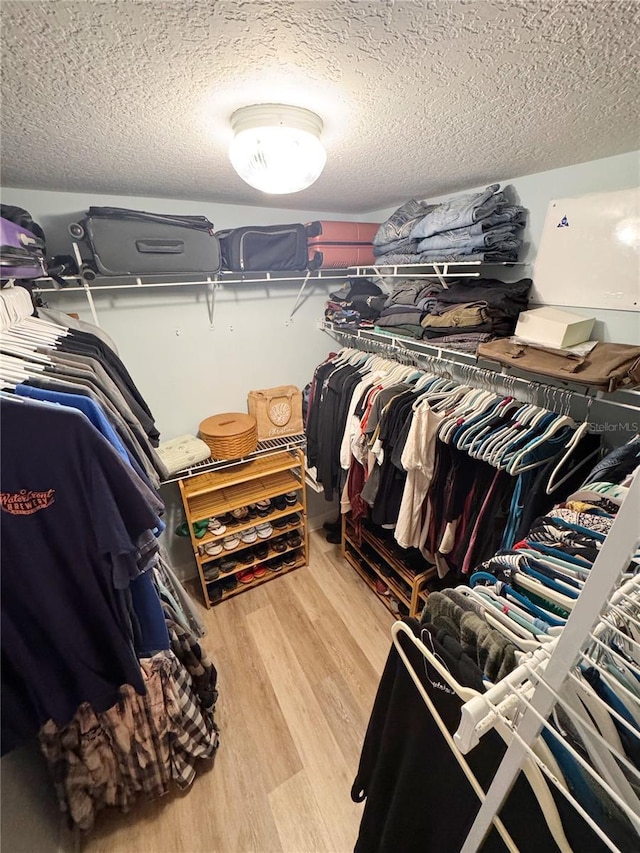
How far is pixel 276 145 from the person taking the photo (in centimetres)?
88

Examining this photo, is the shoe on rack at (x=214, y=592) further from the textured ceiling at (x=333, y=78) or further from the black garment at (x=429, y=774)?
the textured ceiling at (x=333, y=78)

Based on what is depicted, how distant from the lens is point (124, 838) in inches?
48.1

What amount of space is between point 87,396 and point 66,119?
68 cm

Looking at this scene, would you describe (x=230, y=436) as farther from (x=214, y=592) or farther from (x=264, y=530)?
(x=214, y=592)

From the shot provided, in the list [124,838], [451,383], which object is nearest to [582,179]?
[451,383]

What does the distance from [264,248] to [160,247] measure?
534mm

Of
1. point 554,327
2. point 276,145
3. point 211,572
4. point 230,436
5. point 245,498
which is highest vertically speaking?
point 276,145

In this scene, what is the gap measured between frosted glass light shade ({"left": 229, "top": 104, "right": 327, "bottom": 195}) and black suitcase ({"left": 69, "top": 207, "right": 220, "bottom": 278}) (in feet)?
2.38

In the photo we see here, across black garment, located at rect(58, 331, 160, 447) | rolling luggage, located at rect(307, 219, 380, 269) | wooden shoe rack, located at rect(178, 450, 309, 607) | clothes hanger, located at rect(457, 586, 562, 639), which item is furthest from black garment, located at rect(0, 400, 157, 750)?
rolling luggage, located at rect(307, 219, 380, 269)

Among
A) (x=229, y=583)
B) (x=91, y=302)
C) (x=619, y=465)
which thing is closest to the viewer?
(x=619, y=465)

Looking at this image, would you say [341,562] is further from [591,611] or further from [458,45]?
[458,45]

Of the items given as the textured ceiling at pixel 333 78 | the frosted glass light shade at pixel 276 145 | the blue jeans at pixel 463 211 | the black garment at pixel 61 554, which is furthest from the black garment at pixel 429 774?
the blue jeans at pixel 463 211

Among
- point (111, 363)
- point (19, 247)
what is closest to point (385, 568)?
point (111, 363)

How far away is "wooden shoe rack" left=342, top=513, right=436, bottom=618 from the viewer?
183 cm
